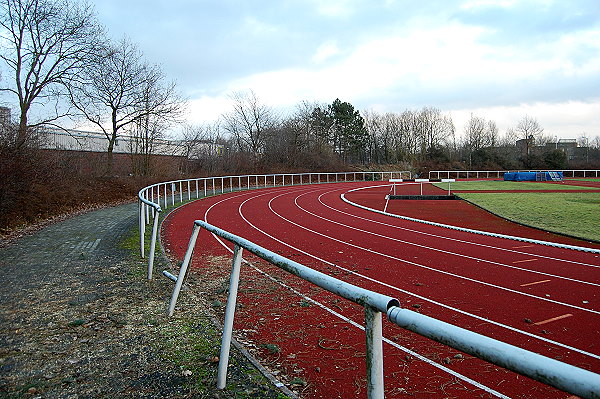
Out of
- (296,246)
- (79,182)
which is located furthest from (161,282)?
(79,182)

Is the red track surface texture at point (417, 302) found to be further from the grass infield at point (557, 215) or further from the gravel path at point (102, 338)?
the grass infield at point (557, 215)

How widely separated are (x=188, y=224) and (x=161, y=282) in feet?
25.5

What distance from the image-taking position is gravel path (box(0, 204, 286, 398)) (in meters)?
3.39

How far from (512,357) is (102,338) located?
13.8ft

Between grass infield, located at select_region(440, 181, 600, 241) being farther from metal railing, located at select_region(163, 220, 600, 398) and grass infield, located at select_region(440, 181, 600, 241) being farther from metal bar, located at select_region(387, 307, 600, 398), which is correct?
metal bar, located at select_region(387, 307, 600, 398)

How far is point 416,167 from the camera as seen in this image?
64.4 metres

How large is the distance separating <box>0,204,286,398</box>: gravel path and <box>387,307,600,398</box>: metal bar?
83.4 inches

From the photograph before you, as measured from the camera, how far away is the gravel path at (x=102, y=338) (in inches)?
133

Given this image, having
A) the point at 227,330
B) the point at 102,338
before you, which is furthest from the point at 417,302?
the point at 102,338

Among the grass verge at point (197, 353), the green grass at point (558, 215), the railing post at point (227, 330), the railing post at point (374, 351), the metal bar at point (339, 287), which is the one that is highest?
the metal bar at point (339, 287)

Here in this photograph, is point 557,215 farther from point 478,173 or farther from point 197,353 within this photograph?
point 478,173

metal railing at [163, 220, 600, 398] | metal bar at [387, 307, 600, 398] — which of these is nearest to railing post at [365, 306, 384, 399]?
metal railing at [163, 220, 600, 398]

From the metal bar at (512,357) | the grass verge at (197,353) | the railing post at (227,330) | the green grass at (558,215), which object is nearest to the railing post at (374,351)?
the metal bar at (512,357)

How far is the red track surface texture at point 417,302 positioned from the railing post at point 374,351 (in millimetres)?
1677
